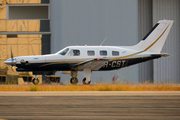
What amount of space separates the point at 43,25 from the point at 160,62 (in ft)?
31.9

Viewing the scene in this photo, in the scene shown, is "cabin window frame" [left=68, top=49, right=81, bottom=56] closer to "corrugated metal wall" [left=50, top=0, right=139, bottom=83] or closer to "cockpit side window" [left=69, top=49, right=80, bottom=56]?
"cockpit side window" [left=69, top=49, right=80, bottom=56]

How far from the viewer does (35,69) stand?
55.7ft

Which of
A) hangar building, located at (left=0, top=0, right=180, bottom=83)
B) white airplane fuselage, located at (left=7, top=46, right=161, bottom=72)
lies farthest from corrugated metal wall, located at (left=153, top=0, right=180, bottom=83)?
white airplane fuselage, located at (left=7, top=46, right=161, bottom=72)

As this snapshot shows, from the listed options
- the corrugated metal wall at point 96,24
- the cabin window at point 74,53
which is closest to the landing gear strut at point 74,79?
the cabin window at point 74,53

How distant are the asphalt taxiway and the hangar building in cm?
1427

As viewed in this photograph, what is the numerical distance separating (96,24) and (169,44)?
6.08 m

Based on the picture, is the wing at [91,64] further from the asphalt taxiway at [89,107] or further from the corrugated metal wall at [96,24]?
the asphalt taxiway at [89,107]

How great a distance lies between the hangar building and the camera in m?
23.2

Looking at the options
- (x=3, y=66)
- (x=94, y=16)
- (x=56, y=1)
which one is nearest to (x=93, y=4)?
(x=94, y=16)

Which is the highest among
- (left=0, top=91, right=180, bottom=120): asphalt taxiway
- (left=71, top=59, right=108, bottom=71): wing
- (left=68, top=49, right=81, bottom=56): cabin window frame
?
(left=68, top=49, right=81, bottom=56): cabin window frame

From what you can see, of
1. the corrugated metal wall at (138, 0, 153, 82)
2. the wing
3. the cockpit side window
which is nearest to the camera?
the wing

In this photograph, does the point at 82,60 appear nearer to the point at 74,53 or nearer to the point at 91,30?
the point at 74,53

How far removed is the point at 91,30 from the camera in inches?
918

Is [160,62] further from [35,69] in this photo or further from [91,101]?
[91,101]
